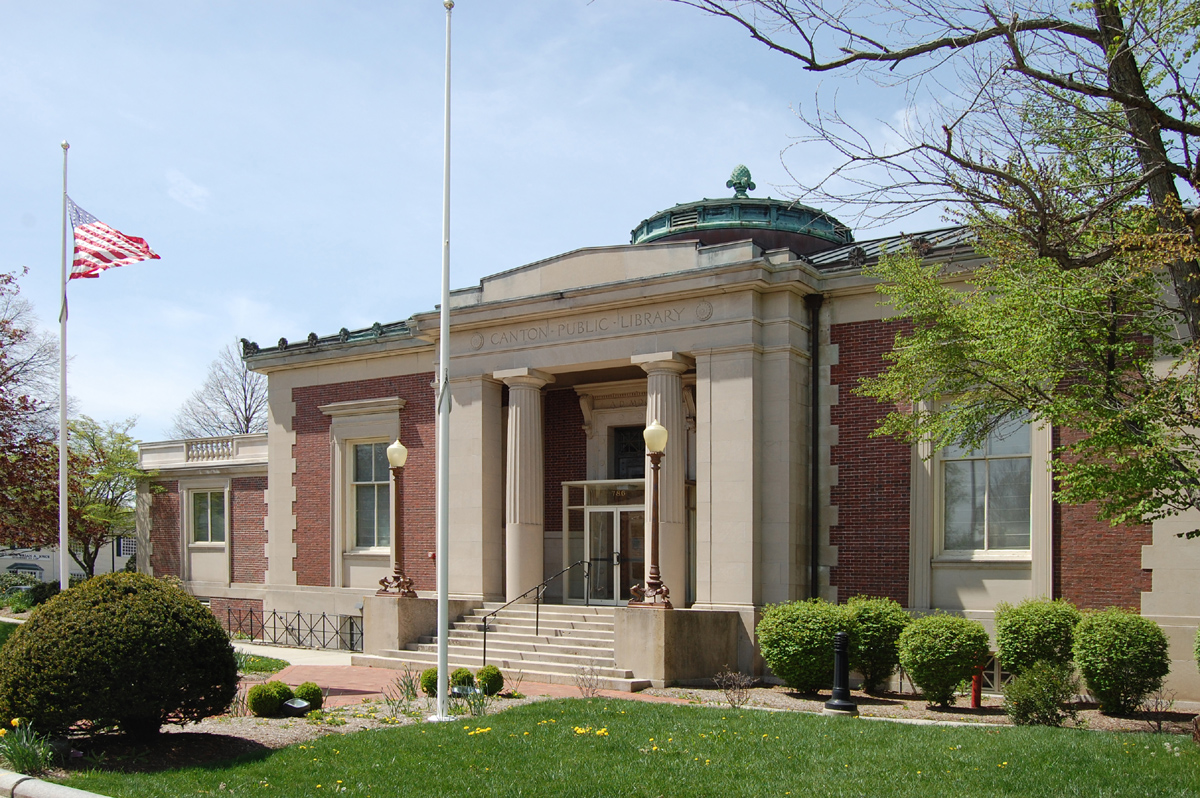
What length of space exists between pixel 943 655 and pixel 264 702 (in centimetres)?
903

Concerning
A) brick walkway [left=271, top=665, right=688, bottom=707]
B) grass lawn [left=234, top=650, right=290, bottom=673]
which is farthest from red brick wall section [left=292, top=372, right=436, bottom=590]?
brick walkway [left=271, top=665, right=688, bottom=707]

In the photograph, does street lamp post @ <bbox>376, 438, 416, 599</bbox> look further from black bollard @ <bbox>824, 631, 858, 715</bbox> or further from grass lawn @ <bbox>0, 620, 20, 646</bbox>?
grass lawn @ <bbox>0, 620, 20, 646</bbox>

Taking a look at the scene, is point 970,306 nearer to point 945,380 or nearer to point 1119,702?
point 945,380

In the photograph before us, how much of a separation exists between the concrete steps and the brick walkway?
1.07 feet

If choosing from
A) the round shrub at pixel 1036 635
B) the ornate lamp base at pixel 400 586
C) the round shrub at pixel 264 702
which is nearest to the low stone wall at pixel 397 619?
the ornate lamp base at pixel 400 586

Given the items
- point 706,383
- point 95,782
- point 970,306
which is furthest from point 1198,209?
point 95,782

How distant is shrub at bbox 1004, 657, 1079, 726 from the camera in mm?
12758

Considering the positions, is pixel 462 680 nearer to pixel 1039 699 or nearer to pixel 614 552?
pixel 1039 699

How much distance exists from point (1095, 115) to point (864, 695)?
9.76 m

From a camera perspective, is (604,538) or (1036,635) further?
(604,538)

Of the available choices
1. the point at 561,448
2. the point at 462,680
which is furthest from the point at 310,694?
the point at 561,448

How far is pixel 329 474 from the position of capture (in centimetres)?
2638

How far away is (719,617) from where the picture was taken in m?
18.3

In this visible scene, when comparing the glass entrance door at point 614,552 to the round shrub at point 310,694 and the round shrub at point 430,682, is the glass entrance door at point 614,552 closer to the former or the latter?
the round shrub at point 430,682
